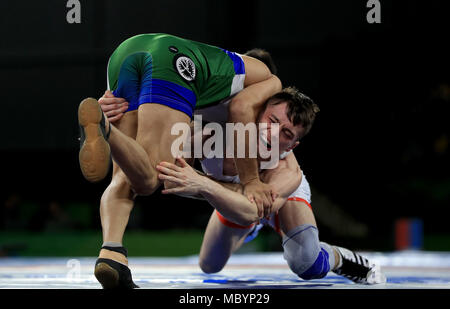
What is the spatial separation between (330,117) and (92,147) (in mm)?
5592

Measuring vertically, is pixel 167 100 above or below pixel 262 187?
above

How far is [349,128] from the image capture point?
23.9 ft

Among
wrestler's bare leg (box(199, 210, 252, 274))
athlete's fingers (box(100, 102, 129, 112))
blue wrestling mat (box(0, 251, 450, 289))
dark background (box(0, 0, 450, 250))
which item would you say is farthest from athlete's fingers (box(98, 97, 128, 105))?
dark background (box(0, 0, 450, 250))

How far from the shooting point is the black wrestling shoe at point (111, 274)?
2.12 metres

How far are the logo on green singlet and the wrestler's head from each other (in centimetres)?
36

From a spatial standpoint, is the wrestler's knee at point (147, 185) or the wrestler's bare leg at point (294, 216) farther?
the wrestler's bare leg at point (294, 216)

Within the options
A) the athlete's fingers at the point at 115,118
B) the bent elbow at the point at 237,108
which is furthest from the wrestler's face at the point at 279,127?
the athlete's fingers at the point at 115,118

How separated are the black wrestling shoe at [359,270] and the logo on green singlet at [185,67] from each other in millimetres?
1207

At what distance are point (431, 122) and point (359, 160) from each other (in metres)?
1.10

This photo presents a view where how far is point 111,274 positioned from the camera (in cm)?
212

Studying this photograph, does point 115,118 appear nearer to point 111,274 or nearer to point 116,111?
point 116,111

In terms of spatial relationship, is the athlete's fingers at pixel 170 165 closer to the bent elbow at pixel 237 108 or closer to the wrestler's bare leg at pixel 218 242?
the bent elbow at pixel 237 108
